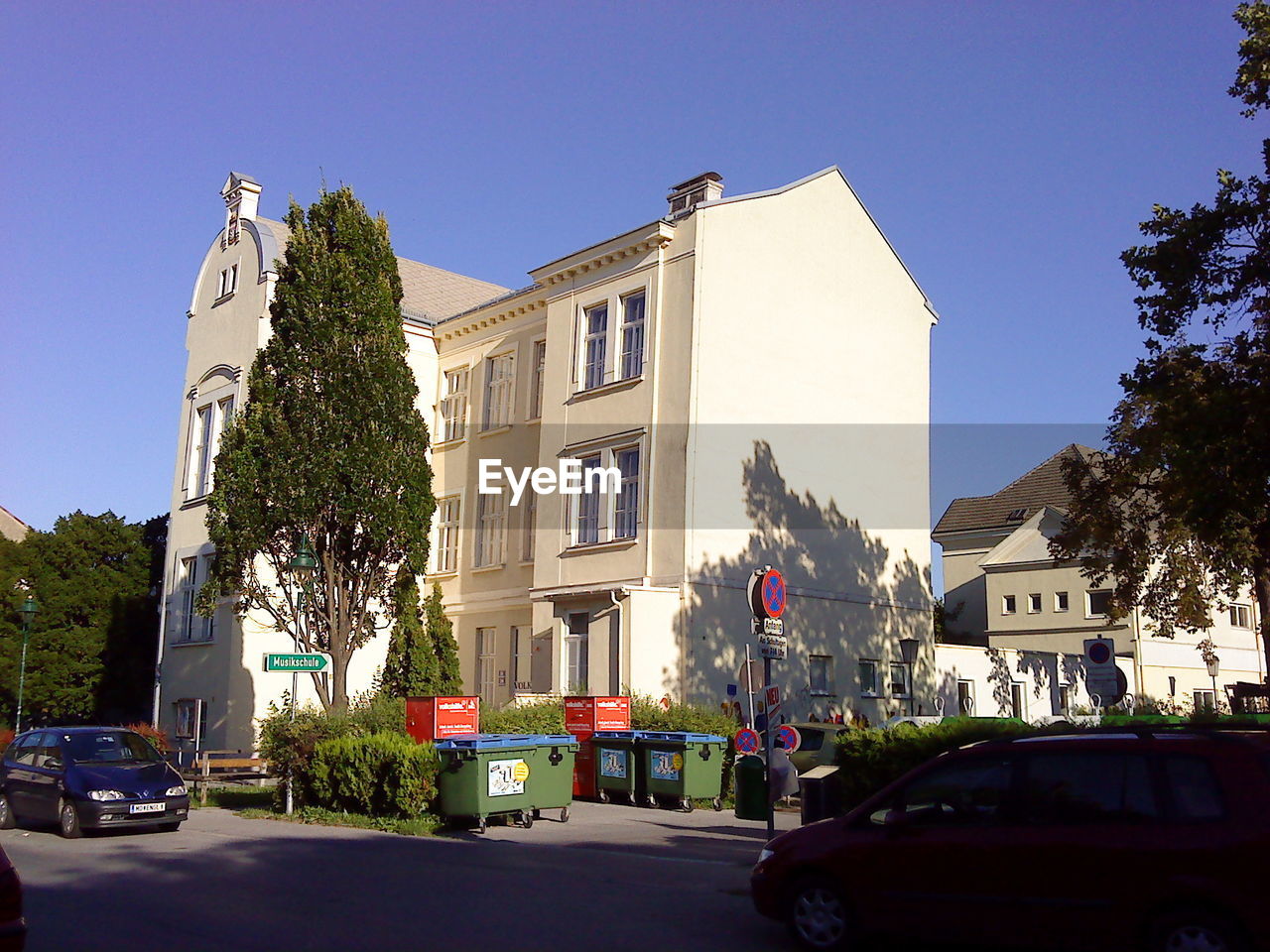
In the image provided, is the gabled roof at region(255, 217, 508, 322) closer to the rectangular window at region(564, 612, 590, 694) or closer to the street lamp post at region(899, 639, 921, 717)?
the rectangular window at region(564, 612, 590, 694)

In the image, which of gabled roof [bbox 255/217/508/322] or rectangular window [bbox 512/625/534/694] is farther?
gabled roof [bbox 255/217/508/322]

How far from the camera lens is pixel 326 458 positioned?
2434cm

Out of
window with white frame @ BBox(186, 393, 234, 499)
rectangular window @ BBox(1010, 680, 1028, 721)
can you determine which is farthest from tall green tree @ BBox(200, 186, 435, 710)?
rectangular window @ BBox(1010, 680, 1028, 721)

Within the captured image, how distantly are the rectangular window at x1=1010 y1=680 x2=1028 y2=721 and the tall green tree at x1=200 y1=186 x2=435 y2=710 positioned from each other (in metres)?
19.4

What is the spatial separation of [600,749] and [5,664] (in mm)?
27231

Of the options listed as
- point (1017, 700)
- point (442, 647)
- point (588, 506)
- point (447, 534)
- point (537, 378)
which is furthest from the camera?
point (1017, 700)

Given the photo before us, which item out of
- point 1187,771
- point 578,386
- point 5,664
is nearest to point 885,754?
point 1187,771

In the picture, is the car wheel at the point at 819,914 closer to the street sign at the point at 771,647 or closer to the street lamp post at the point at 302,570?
the street sign at the point at 771,647

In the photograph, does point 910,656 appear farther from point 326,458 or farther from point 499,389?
point 326,458

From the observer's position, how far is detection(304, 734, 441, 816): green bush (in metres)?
17.0

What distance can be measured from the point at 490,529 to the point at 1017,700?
649 inches

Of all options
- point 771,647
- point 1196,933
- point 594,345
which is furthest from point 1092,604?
point 1196,933

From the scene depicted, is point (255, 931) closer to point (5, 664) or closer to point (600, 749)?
point (600, 749)

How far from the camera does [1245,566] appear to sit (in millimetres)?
29547
